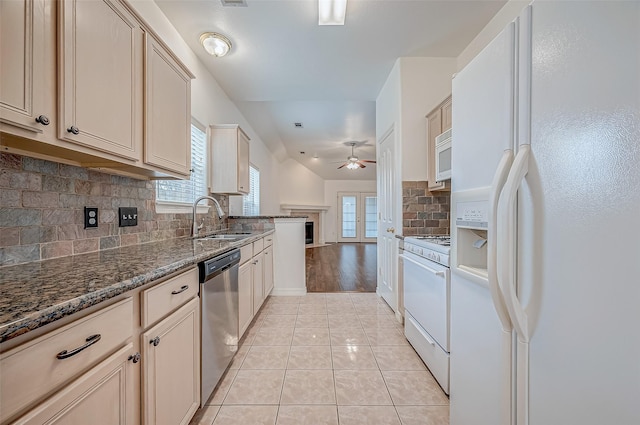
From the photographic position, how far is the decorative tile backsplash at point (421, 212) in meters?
2.75

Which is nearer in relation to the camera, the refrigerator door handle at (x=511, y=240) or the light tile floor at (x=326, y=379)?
the refrigerator door handle at (x=511, y=240)

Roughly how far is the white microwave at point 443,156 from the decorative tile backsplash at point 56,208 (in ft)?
7.70

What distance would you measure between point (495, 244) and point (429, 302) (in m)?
1.09

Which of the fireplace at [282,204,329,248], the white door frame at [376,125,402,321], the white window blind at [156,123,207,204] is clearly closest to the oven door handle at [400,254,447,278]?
the white door frame at [376,125,402,321]

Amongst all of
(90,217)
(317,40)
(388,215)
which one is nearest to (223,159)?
(317,40)

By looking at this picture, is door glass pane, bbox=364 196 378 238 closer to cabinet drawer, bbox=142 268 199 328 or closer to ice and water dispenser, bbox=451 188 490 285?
ice and water dispenser, bbox=451 188 490 285

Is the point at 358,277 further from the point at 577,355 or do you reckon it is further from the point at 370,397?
the point at 577,355

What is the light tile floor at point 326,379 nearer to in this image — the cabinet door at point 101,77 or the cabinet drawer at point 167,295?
the cabinet drawer at point 167,295

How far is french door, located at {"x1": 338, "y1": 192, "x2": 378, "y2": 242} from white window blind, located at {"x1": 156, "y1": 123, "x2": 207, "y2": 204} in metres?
7.40

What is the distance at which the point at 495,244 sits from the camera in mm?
880

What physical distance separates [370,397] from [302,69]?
3.10 m

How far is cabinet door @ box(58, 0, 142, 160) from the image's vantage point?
Answer: 1.00 meters

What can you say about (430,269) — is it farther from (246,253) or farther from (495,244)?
(246,253)

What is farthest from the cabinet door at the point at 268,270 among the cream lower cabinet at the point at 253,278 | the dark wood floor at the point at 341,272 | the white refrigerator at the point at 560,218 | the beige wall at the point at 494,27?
the beige wall at the point at 494,27
